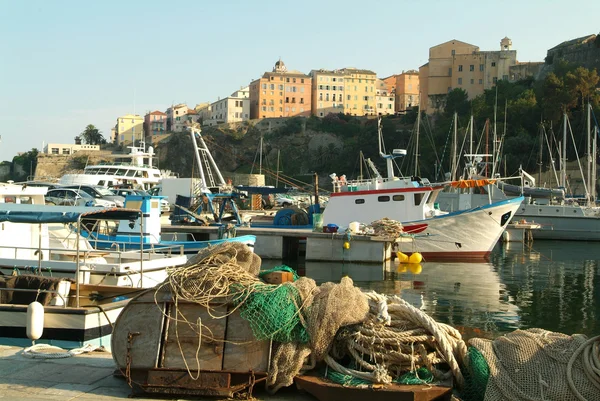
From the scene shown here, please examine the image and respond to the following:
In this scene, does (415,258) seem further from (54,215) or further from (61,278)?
(61,278)

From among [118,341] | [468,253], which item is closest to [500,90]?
[468,253]

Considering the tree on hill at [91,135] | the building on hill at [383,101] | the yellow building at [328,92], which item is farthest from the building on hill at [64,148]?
the building on hill at [383,101]

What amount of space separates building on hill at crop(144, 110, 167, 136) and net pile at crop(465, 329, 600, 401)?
434ft

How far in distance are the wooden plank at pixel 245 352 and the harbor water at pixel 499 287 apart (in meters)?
6.98

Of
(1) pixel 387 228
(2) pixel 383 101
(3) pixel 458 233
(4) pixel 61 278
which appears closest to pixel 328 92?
(2) pixel 383 101

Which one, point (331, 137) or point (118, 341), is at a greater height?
point (331, 137)

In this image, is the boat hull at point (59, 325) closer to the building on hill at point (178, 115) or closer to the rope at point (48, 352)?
the rope at point (48, 352)

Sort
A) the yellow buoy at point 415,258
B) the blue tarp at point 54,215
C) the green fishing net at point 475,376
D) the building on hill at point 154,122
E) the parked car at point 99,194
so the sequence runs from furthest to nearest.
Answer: the building on hill at point 154,122
the parked car at point 99,194
the yellow buoy at point 415,258
the blue tarp at point 54,215
the green fishing net at point 475,376

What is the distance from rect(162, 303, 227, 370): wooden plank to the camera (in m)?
5.66

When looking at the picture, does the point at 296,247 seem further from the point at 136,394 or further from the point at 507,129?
the point at 507,129

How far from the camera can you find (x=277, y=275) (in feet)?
22.0

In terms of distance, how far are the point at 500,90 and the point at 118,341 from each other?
75990mm

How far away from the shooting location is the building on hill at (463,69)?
299 feet

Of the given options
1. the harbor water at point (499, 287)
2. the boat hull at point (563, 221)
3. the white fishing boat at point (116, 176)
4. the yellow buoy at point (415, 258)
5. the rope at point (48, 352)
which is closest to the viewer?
the rope at point (48, 352)
